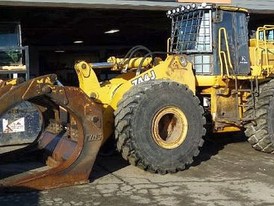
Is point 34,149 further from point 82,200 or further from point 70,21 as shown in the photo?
point 70,21

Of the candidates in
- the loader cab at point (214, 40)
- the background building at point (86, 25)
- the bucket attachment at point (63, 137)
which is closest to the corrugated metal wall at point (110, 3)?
the background building at point (86, 25)

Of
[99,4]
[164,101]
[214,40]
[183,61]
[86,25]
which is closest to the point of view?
[164,101]

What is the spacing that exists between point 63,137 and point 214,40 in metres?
3.07

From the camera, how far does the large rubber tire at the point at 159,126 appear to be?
7375 mm

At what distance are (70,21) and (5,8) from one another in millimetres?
3782

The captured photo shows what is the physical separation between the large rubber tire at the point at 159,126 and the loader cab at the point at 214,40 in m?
1.22

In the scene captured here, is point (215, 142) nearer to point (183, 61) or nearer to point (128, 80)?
point (183, 61)

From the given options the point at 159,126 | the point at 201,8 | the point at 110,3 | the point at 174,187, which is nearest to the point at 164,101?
the point at 159,126

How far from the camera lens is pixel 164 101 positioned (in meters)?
7.66

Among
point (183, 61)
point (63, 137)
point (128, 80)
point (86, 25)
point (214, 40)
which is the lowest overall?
point (63, 137)

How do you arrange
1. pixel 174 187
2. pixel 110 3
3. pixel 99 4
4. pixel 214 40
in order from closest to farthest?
pixel 174 187 < pixel 214 40 < pixel 99 4 < pixel 110 3

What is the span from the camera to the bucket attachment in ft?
21.2

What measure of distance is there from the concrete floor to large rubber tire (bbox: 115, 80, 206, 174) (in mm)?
268

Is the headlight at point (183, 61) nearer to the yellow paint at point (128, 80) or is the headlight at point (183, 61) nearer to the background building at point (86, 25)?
the yellow paint at point (128, 80)
